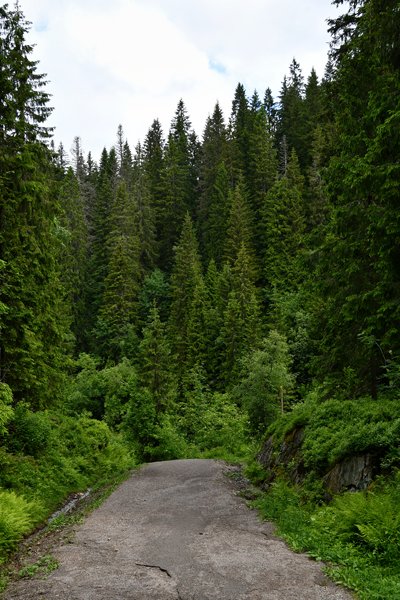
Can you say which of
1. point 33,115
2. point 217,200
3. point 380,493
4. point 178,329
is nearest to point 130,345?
point 178,329

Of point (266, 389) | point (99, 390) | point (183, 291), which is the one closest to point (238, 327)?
point (183, 291)

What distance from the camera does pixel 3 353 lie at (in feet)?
50.3

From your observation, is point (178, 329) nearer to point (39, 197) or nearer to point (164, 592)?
point (39, 197)

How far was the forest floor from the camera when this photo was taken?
21.2 ft

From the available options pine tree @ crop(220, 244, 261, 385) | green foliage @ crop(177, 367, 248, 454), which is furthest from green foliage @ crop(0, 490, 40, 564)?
pine tree @ crop(220, 244, 261, 385)

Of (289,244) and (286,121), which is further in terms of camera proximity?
(286,121)

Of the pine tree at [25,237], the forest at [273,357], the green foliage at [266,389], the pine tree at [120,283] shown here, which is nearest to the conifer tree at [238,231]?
the forest at [273,357]

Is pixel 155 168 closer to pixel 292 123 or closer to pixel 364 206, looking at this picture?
pixel 292 123

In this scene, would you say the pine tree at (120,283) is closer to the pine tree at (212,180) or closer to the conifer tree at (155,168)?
the conifer tree at (155,168)

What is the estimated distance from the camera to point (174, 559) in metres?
7.93

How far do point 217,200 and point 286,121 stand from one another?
2168 centimetres

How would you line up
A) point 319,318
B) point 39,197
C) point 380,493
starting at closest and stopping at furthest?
point 380,493
point 319,318
point 39,197

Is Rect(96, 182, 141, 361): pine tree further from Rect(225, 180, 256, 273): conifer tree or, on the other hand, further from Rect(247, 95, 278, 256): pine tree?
Rect(247, 95, 278, 256): pine tree

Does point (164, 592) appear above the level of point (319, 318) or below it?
below
